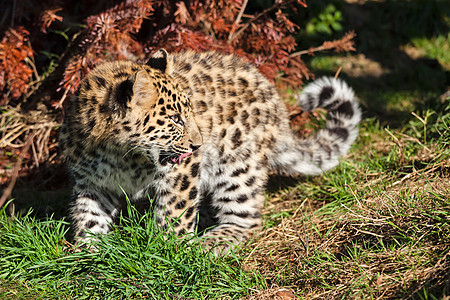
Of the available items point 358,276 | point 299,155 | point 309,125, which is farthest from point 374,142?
point 358,276

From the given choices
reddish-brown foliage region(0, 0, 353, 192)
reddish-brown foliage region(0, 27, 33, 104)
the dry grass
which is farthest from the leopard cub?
reddish-brown foliage region(0, 27, 33, 104)

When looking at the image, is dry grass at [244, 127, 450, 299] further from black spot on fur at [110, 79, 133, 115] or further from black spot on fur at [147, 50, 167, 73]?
black spot on fur at [147, 50, 167, 73]

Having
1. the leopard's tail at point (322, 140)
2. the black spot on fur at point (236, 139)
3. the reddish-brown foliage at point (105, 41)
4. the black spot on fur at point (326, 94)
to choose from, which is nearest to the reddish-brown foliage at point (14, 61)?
the reddish-brown foliage at point (105, 41)

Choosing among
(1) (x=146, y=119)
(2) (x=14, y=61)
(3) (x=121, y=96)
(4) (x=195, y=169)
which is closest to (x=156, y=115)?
(1) (x=146, y=119)

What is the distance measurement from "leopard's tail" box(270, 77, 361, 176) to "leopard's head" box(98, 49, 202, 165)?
1299 mm

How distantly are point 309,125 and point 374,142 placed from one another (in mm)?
810

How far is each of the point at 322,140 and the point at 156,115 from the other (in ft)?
7.14

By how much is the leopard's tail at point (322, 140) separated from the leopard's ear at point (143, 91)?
168cm

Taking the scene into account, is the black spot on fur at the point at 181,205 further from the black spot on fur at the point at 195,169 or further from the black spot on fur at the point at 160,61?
the black spot on fur at the point at 160,61

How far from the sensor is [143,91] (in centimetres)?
379

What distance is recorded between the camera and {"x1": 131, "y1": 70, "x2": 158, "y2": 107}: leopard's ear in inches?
145

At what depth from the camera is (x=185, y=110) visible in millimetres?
4125

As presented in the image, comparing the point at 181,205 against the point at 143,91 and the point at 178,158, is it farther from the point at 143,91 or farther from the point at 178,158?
the point at 143,91

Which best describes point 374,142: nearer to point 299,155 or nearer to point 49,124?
point 299,155
